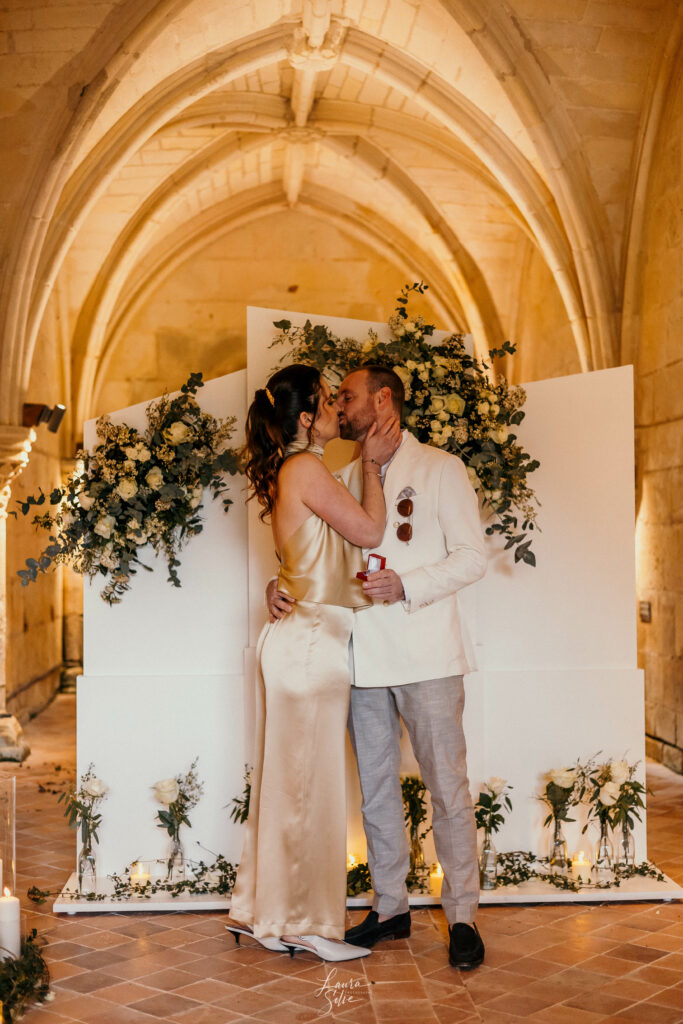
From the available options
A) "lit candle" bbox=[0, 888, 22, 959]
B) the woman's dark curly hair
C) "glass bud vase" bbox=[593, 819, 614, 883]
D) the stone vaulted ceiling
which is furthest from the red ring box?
the stone vaulted ceiling

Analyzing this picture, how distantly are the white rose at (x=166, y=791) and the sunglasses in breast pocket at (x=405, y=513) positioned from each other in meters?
1.43

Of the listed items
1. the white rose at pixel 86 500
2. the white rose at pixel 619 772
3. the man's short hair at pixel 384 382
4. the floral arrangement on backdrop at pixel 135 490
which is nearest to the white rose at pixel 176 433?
the floral arrangement on backdrop at pixel 135 490

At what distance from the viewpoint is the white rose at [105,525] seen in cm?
409

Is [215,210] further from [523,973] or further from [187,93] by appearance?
[523,973]

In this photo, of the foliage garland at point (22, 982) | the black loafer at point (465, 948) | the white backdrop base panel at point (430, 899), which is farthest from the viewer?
the white backdrop base panel at point (430, 899)

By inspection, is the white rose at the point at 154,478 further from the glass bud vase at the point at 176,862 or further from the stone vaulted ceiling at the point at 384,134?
the stone vaulted ceiling at the point at 384,134

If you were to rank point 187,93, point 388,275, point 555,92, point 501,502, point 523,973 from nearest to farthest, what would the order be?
point 523,973 → point 501,502 → point 555,92 → point 187,93 → point 388,275

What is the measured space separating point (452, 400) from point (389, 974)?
2.14m

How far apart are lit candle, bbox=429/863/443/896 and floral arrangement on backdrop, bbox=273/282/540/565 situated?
4.28 feet

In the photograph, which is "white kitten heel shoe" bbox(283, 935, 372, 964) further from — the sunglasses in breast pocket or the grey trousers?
the sunglasses in breast pocket

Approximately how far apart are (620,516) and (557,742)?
1.00 meters

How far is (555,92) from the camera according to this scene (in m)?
7.18

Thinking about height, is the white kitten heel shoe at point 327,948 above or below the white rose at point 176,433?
below

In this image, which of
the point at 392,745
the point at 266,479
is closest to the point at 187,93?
the point at 266,479
